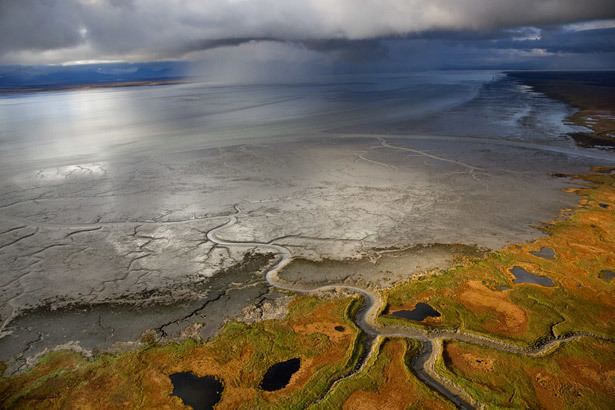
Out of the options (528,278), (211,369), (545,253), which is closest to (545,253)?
(545,253)

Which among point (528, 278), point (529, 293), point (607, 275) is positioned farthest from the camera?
point (528, 278)

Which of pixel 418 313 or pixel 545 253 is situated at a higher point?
pixel 545 253

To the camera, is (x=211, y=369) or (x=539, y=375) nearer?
(x=539, y=375)

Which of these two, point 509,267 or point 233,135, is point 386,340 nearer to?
point 509,267

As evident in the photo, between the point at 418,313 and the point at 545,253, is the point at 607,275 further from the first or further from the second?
the point at 418,313

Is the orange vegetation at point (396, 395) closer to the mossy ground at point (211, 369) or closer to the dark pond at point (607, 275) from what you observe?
the mossy ground at point (211, 369)

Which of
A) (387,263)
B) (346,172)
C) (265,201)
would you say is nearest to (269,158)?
(346,172)

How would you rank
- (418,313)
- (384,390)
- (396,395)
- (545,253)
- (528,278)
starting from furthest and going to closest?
(545,253), (528,278), (418,313), (384,390), (396,395)

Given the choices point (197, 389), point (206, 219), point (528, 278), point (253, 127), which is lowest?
point (197, 389)
